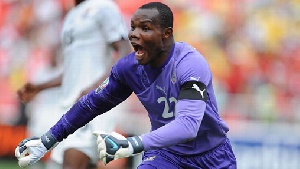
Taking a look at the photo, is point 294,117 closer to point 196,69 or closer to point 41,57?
point 41,57

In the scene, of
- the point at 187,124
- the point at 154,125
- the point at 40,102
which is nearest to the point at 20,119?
the point at 40,102

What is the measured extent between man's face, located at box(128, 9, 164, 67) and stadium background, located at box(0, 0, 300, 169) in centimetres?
500

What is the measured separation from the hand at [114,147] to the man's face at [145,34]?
66cm

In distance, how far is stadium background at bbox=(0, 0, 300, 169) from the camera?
9.73m

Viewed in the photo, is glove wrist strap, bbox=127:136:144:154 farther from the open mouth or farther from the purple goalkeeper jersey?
the open mouth

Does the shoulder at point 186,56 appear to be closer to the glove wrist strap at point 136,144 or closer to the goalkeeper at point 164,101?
the goalkeeper at point 164,101

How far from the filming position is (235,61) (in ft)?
32.3

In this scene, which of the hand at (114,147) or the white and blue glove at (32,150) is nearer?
the hand at (114,147)

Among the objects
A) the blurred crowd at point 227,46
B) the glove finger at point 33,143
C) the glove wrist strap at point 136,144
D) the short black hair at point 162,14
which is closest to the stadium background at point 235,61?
the blurred crowd at point 227,46

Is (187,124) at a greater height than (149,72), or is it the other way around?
(149,72)

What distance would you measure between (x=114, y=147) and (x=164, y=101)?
2.74 ft

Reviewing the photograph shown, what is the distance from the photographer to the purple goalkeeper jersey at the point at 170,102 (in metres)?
4.42

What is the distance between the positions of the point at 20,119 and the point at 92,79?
3.39 meters

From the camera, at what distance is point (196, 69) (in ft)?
15.1
